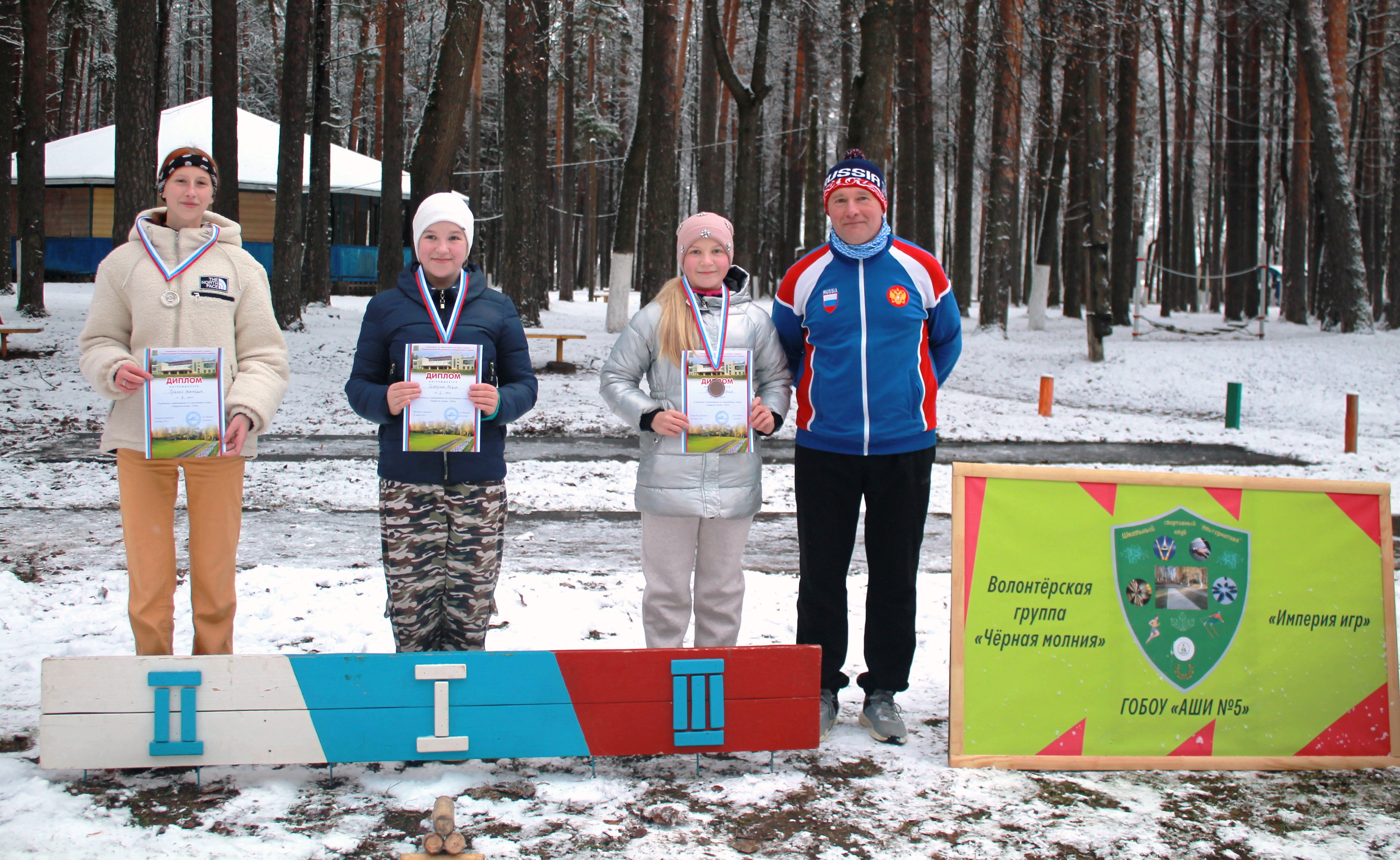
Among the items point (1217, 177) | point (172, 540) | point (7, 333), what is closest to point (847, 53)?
point (1217, 177)

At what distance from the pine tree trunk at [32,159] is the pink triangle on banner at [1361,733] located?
19.3 m

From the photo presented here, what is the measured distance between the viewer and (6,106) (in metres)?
17.0

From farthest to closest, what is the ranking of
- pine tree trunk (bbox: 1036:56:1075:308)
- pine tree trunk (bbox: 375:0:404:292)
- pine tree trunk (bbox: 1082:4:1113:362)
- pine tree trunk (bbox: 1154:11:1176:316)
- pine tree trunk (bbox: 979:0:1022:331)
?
pine tree trunk (bbox: 1154:11:1176:316), pine tree trunk (bbox: 1036:56:1075:308), pine tree trunk (bbox: 979:0:1022:331), pine tree trunk (bbox: 375:0:404:292), pine tree trunk (bbox: 1082:4:1113:362)

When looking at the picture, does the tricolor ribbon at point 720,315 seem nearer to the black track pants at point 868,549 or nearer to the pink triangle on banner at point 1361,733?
the black track pants at point 868,549

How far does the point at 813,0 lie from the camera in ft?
76.7

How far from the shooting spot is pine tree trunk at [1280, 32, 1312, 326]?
21922 millimetres

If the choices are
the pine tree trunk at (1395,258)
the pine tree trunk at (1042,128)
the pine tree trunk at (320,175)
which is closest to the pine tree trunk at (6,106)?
the pine tree trunk at (320,175)

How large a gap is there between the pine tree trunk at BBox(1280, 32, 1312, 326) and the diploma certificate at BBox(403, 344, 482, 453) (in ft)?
74.9

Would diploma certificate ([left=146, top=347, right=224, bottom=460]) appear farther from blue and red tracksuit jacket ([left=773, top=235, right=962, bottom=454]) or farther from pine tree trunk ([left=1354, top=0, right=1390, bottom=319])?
pine tree trunk ([left=1354, top=0, right=1390, bottom=319])

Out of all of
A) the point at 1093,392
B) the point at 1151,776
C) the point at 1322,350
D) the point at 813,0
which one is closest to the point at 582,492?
the point at 1151,776

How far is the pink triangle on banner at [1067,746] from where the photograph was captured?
3541 millimetres

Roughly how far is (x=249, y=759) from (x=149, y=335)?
1.50 metres

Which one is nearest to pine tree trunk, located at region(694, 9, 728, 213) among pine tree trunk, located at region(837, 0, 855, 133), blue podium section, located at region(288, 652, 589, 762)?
pine tree trunk, located at region(837, 0, 855, 133)

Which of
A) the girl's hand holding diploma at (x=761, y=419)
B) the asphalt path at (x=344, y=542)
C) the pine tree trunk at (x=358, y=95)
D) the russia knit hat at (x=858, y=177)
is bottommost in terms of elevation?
the asphalt path at (x=344, y=542)
